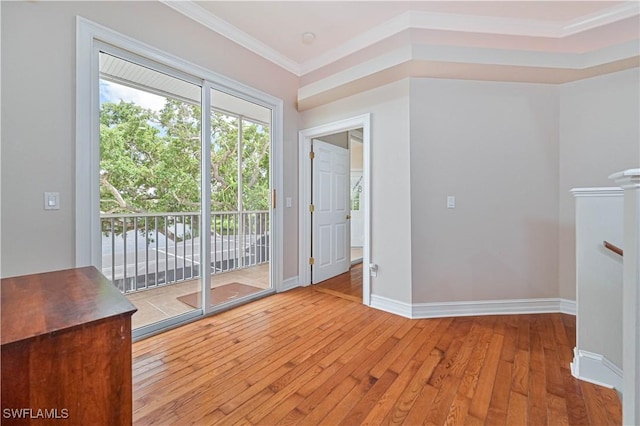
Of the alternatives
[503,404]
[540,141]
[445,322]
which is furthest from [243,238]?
[540,141]

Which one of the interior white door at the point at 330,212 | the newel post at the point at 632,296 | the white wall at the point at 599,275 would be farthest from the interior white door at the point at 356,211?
the newel post at the point at 632,296

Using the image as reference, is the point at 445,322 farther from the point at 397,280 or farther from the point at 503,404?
the point at 503,404

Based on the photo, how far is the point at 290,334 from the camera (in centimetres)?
227

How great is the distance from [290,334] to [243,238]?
7.59 feet

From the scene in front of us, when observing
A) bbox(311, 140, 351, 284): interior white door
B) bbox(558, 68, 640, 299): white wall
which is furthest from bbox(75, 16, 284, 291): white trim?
bbox(558, 68, 640, 299): white wall

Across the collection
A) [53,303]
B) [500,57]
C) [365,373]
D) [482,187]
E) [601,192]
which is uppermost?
[500,57]

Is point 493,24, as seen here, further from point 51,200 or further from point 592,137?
point 51,200

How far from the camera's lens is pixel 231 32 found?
8.77 ft

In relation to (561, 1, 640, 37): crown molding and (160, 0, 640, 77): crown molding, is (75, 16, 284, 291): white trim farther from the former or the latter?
(561, 1, 640, 37): crown molding

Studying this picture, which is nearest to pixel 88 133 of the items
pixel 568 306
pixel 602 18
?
pixel 602 18

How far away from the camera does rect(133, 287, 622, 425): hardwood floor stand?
1.41 metres

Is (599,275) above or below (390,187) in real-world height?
below

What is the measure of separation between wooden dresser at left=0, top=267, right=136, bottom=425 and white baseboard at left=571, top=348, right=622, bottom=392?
95.9 inches

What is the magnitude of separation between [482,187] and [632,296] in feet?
5.68
